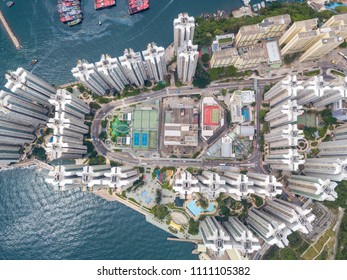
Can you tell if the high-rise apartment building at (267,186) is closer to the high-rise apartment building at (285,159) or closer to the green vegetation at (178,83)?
the high-rise apartment building at (285,159)

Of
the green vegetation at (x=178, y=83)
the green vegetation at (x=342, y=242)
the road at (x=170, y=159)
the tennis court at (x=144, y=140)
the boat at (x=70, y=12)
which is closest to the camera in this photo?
the green vegetation at (x=342, y=242)

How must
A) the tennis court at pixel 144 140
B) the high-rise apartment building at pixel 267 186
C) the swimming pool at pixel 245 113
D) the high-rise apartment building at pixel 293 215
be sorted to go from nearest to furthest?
the high-rise apartment building at pixel 293 215 → the high-rise apartment building at pixel 267 186 → the tennis court at pixel 144 140 → the swimming pool at pixel 245 113

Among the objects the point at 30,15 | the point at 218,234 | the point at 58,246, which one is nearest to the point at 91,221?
the point at 58,246

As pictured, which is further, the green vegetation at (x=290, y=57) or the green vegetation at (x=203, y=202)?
the green vegetation at (x=290, y=57)

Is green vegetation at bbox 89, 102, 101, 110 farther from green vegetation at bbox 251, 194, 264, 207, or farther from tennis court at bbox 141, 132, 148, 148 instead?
green vegetation at bbox 251, 194, 264, 207

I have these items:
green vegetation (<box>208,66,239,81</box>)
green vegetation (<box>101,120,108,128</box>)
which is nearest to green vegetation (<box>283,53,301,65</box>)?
green vegetation (<box>208,66,239,81</box>)

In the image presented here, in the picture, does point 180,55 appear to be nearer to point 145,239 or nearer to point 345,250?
point 145,239

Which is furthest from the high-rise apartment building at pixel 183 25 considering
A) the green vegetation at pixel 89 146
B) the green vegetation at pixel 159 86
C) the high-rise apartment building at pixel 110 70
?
the green vegetation at pixel 89 146
